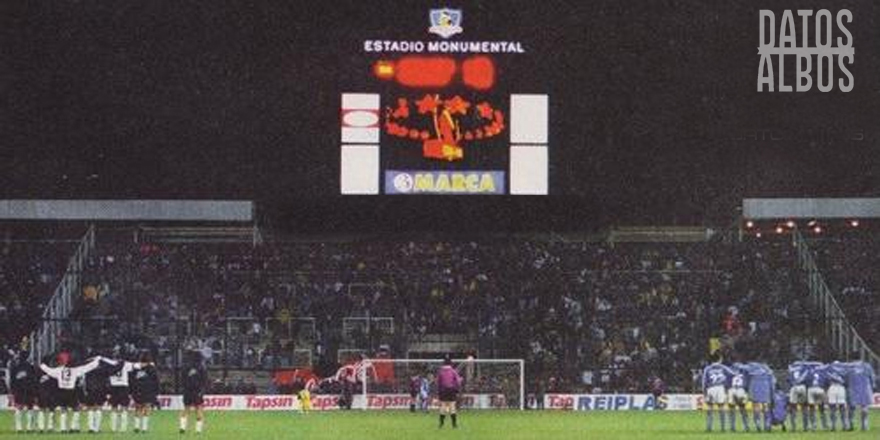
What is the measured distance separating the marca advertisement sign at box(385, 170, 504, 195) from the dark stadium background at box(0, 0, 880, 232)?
1581 mm

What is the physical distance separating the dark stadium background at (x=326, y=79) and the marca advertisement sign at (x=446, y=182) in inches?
62.2

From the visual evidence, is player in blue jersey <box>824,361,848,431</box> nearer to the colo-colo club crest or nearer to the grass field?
the grass field

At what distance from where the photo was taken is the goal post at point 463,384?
137 feet

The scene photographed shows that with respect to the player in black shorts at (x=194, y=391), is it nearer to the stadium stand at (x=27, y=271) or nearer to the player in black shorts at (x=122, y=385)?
the player in black shorts at (x=122, y=385)

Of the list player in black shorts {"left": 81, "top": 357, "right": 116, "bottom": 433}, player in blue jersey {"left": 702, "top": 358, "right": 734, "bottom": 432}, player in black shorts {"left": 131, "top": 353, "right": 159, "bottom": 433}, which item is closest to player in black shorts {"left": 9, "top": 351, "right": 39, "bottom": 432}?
player in black shorts {"left": 81, "top": 357, "right": 116, "bottom": 433}

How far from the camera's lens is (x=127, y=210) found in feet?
153

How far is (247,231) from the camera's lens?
50.3 meters

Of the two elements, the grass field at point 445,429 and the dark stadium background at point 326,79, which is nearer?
the grass field at point 445,429

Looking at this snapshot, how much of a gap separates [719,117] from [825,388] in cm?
1110

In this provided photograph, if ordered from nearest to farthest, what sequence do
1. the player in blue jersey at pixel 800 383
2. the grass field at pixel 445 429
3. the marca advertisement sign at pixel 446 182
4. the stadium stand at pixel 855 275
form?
1. the grass field at pixel 445 429
2. the player in blue jersey at pixel 800 383
3. the marca advertisement sign at pixel 446 182
4. the stadium stand at pixel 855 275

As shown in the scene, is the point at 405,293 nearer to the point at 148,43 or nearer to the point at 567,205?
the point at 567,205

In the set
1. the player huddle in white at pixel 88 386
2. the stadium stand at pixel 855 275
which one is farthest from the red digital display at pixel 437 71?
the stadium stand at pixel 855 275

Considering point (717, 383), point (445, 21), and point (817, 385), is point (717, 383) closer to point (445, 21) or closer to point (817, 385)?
point (817, 385)

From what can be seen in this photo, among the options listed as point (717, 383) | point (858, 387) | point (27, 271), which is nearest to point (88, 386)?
point (717, 383)
